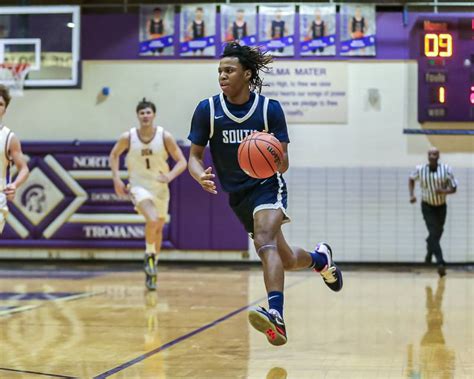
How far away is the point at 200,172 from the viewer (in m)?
4.86

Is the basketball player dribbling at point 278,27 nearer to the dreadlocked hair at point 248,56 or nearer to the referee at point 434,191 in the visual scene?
the referee at point 434,191

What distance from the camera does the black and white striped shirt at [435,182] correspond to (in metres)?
12.5

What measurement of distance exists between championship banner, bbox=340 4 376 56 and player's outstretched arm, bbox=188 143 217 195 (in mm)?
9201

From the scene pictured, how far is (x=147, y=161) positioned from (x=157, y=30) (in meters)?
5.22

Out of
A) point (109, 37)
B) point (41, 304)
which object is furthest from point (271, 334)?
point (109, 37)

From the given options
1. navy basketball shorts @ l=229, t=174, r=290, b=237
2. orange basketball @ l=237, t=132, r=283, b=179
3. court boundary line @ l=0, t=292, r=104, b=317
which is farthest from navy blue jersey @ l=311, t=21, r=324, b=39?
orange basketball @ l=237, t=132, r=283, b=179

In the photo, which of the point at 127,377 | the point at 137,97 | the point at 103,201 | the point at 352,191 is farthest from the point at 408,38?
the point at 127,377

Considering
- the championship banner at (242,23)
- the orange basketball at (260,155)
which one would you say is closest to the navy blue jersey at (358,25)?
the championship banner at (242,23)

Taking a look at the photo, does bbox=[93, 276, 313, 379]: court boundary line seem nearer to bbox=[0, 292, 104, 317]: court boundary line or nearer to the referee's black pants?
bbox=[0, 292, 104, 317]: court boundary line

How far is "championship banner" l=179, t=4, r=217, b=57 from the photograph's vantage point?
13961mm

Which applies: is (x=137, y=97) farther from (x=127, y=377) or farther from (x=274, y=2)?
(x=127, y=377)

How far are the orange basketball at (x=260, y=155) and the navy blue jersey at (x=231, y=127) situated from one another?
255 mm

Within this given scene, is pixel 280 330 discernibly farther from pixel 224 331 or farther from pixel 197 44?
pixel 197 44

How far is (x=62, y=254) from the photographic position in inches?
567
